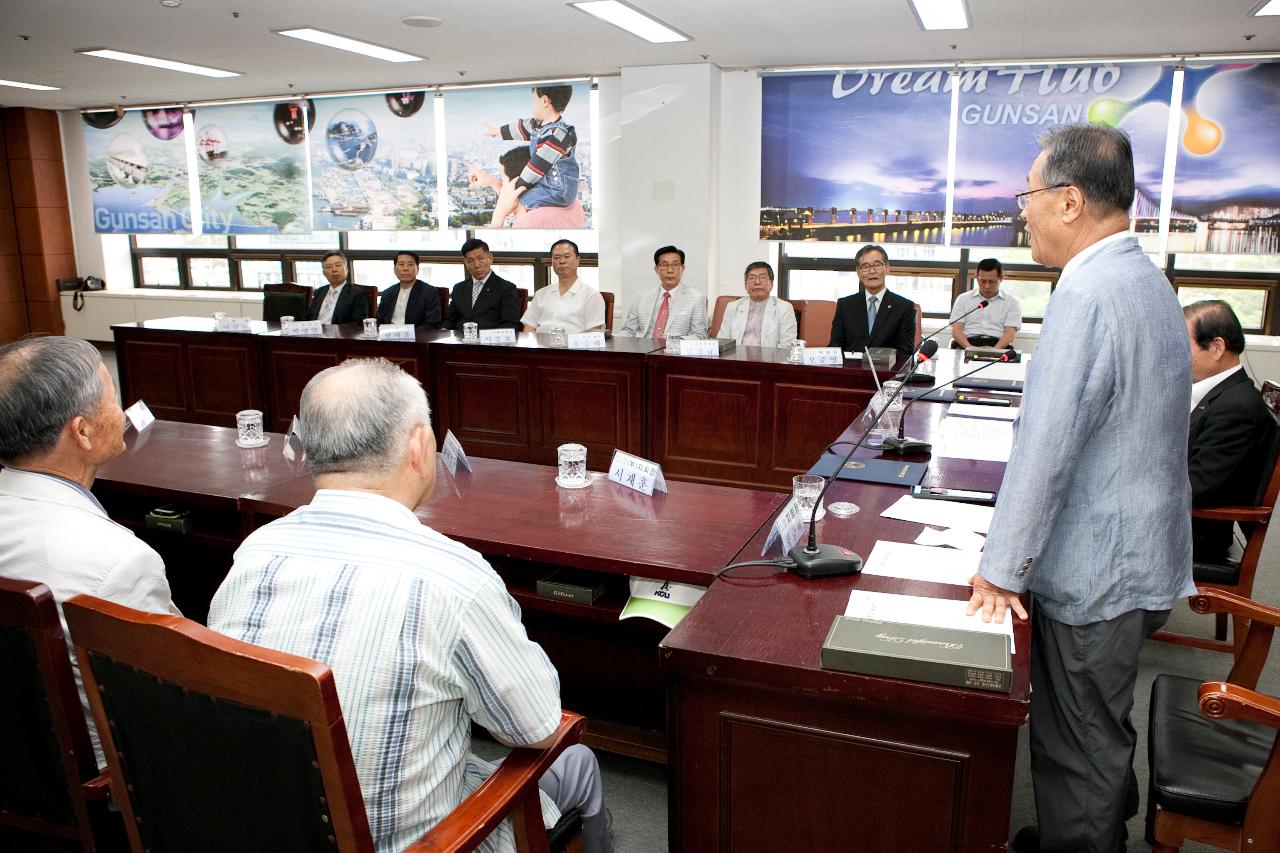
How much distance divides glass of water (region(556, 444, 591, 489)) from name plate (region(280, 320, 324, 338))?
12.4 feet

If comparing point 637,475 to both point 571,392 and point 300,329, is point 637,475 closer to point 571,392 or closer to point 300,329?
point 571,392

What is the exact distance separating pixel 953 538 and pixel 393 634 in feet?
4.12

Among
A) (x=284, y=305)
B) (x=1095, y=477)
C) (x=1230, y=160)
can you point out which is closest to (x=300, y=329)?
(x=284, y=305)

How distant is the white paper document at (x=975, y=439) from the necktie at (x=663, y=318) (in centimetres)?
297

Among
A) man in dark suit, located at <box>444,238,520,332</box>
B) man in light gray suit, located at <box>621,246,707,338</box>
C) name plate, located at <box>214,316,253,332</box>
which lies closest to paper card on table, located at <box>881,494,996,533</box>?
man in light gray suit, located at <box>621,246,707,338</box>

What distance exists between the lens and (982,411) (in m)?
3.20

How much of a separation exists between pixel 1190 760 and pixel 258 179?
9.39 meters

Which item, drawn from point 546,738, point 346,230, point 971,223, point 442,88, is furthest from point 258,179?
point 546,738

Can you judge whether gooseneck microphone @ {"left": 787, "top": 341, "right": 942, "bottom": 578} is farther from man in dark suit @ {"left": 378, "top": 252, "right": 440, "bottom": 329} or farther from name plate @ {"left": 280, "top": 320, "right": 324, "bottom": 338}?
man in dark suit @ {"left": 378, "top": 252, "right": 440, "bottom": 329}

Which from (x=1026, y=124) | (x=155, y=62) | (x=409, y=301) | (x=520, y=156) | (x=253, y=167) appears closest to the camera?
(x=409, y=301)

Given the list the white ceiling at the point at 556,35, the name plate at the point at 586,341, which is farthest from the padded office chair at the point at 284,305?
the name plate at the point at 586,341

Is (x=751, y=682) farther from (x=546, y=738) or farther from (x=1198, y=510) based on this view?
(x=1198, y=510)

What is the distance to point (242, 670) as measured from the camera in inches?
38.3

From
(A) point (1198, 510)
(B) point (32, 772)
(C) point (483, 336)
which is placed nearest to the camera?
(B) point (32, 772)
